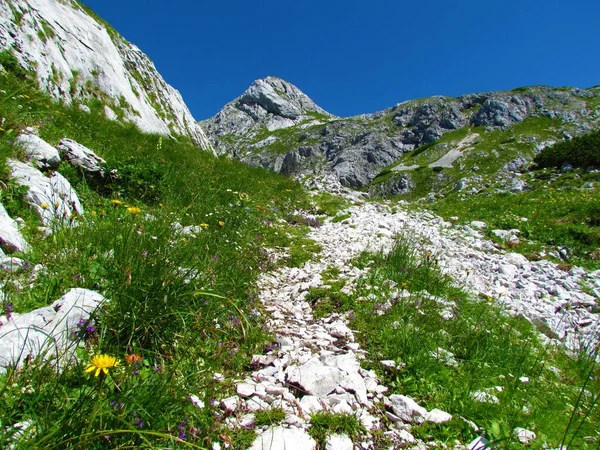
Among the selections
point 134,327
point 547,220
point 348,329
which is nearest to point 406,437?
point 348,329

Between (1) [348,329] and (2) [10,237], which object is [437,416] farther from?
(2) [10,237]

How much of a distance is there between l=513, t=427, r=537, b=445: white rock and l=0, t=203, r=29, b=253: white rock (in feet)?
16.1

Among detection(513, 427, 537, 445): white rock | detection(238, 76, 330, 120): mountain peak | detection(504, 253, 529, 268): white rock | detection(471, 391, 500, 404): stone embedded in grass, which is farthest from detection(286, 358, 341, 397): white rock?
detection(238, 76, 330, 120): mountain peak

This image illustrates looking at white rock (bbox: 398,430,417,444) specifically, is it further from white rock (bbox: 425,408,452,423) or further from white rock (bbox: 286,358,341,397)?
white rock (bbox: 286,358,341,397)

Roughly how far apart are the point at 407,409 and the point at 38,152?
6.45 m

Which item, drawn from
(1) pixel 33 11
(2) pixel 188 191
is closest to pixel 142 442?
(2) pixel 188 191

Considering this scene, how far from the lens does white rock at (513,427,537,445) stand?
2.53m

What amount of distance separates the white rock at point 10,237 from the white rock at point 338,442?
362cm

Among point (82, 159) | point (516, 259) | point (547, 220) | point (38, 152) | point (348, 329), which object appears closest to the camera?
point (348, 329)

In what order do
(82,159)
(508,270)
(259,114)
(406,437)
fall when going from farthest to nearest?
(259,114)
(508,270)
(82,159)
(406,437)

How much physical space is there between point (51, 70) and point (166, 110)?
14.7 meters

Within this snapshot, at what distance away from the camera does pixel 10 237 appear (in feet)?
11.7

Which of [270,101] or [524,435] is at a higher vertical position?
[270,101]

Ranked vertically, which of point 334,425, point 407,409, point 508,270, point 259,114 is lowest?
point 334,425
